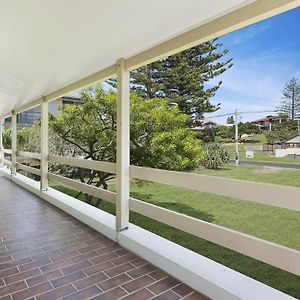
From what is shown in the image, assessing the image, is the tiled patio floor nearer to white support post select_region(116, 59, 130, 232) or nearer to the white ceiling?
white support post select_region(116, 59, 130, 232)

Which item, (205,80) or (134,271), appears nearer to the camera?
(134,271)

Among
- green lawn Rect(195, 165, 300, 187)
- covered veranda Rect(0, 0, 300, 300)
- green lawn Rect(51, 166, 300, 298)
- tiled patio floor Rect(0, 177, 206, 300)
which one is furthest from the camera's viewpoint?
green lawn Rect(195, 165, 300, 187)

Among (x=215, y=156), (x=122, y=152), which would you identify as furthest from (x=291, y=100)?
(x=122, y=152)

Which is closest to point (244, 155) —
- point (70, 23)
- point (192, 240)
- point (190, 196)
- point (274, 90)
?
point (190, 196)

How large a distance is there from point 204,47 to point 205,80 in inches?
60.8

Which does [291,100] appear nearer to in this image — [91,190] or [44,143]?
[44,143]

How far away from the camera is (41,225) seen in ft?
12.6

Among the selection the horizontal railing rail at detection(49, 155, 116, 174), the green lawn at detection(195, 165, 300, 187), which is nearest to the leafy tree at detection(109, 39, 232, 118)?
the green lawn at detection(195, 165, 300, 187)

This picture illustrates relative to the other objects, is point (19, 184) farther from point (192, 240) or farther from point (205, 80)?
point (205, 80)

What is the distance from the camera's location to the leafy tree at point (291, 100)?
973 centimetres

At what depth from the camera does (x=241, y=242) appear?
2080 mm

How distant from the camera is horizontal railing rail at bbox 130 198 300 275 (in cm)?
182

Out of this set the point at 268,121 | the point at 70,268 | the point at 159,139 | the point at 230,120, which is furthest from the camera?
the point at 230,120

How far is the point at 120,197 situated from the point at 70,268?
0.94 m
